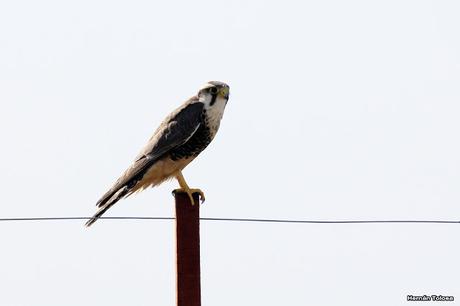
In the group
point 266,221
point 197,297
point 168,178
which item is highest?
point 168,178

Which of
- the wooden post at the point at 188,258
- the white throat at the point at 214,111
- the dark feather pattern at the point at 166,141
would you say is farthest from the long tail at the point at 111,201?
the wooden post at the point at 188,258

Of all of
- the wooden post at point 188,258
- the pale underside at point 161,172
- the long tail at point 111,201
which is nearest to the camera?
the wooden post at point 188,258

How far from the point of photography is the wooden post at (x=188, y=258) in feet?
22.1

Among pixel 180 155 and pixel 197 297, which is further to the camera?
pixel 180 155

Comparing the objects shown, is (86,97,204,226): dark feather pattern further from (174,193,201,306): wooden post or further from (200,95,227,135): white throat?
(174,193,201,306): wooden post

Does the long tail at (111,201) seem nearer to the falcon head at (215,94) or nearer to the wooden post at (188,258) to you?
the falcon head at (215,94)

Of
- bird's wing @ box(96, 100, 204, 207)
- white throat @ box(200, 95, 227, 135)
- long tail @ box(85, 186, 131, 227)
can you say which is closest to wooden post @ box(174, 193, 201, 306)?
long tail @ box(85, 186, 131, 227)

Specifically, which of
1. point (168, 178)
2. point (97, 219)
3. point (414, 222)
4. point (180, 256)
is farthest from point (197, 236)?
point (168, 178)

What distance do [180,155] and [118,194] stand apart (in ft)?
2.36

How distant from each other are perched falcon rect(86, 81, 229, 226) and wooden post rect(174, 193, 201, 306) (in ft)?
8.63

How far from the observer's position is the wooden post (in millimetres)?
6742

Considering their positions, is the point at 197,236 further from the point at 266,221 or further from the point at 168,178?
the point at 168,178

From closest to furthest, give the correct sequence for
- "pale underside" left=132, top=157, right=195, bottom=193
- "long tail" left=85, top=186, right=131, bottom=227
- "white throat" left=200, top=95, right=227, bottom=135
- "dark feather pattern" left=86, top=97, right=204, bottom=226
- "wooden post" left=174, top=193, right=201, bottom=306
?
"wooden post" left=174, top=193, right=201, bottom=306 → "long tail" left=85, top=186, right=131, bottom=227 → "dark feather pattern" left=86, top=97, right=204, bottom=226 → "pale underside" left=132, top=157, right=195, bottom=193 → "white throat" left=200, top=95, right=227, bottom=135

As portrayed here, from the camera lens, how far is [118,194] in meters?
9.24
